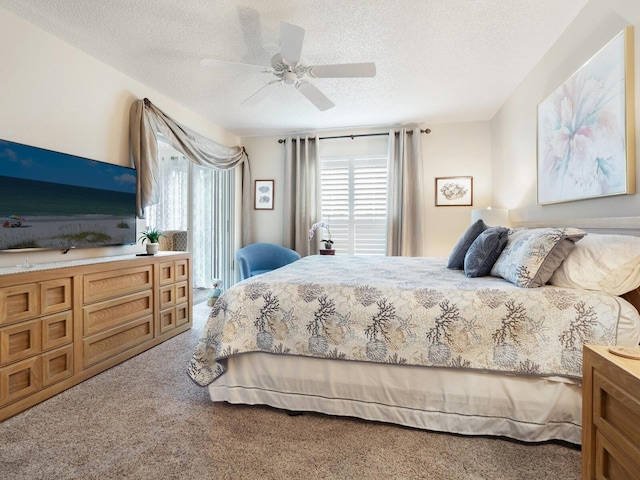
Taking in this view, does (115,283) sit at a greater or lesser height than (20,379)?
greater

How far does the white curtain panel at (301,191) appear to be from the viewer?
4.70 metres

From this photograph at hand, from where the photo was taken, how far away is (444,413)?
160 centimetres

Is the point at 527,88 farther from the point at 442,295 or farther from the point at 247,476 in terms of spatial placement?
the point at 247,476

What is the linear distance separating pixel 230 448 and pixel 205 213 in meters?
3.67

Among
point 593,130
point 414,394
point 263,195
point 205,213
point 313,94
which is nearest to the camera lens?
point 414,394

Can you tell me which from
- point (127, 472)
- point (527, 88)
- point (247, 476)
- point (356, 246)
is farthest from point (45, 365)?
point (527, 88)

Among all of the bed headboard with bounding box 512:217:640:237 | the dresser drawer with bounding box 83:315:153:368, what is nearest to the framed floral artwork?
the bed headboard with bounding box 512:217:640:237

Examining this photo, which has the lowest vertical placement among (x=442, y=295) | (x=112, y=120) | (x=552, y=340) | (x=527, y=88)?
(x=552, y=340)

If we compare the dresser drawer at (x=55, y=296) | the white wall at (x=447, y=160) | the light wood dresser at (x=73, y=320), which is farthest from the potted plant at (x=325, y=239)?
the dresser drawer at (x=55, y=296)

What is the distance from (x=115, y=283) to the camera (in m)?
2.47

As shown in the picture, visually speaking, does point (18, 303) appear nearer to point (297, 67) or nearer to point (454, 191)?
point (297, 67)

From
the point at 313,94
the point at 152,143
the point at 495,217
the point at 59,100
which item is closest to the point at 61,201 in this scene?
the point at 59,100

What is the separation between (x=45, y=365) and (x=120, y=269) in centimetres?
78

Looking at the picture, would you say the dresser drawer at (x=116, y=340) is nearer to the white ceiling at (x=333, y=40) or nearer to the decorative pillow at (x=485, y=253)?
the white ceiling at (x=333, y=40)
